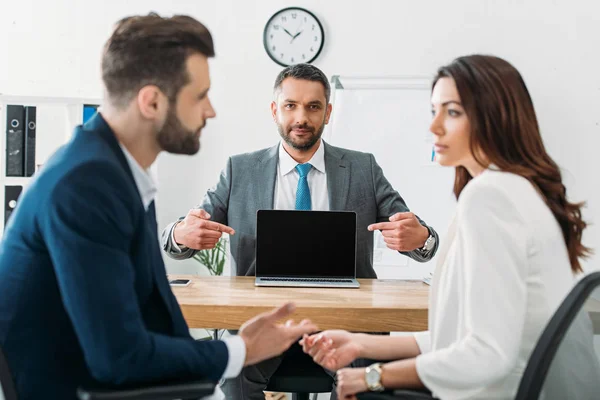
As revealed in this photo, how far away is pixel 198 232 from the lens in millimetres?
2264

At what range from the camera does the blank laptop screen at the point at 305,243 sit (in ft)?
7.27

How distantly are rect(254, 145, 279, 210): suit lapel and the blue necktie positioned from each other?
4.0 inches

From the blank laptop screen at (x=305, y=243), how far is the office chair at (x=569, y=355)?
3.74 ft

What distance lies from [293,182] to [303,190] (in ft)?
0.26

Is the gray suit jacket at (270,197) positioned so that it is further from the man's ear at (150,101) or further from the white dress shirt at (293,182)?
the man's ear at (150,101)

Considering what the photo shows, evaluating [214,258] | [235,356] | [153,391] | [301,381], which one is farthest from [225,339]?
[214,258]

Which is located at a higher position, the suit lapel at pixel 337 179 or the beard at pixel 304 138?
the beard at pixel 304 138

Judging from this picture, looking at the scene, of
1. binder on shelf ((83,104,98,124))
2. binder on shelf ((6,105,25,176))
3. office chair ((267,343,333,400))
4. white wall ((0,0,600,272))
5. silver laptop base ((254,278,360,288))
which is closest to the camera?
office chair ((267,343,333,400))

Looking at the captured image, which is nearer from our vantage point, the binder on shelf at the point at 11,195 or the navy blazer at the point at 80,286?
the navy blazer at the point at 80,286

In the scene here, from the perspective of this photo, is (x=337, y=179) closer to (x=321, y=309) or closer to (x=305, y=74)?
(x=305, y=74)

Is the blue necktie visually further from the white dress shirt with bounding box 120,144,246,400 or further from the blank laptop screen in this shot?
the white dress shirt with bounding box 120,144,246,400

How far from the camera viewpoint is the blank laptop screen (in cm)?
221

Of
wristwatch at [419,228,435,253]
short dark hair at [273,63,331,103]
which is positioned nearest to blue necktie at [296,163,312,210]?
short dark hair at [273,63,331,103]

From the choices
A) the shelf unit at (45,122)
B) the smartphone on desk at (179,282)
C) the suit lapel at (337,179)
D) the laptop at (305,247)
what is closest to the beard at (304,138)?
the suit lapel at (337,179)
